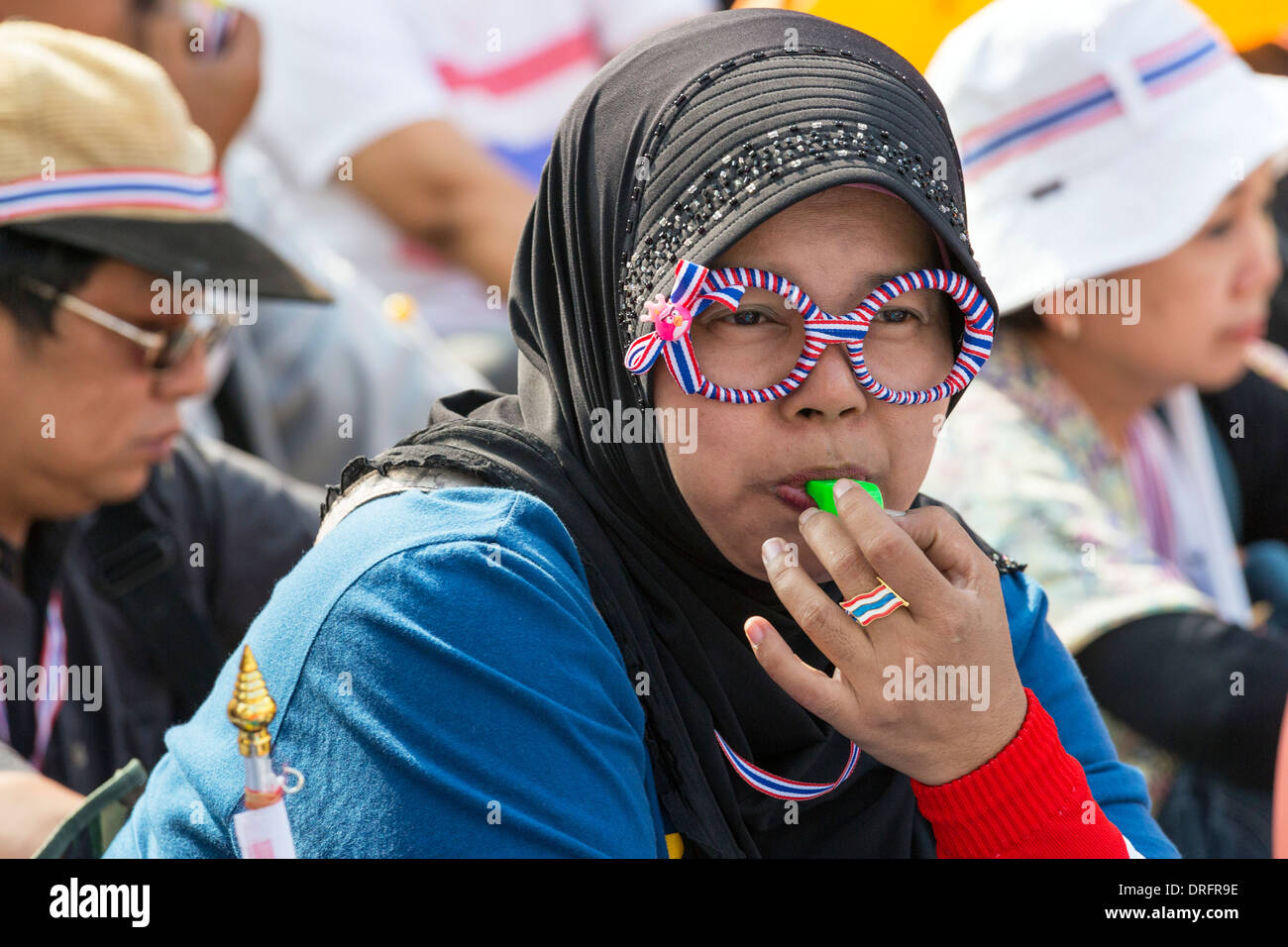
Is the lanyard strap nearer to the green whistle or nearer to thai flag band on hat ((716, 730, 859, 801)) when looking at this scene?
thai flag band on hat ((716, 730, 859, 801))

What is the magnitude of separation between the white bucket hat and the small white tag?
6.94 ft

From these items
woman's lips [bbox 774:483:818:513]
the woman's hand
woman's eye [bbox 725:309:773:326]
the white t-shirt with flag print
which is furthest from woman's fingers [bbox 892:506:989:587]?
the white t-shirt with flag print

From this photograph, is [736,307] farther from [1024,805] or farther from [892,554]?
[1024,805]

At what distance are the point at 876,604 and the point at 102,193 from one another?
1743 mm

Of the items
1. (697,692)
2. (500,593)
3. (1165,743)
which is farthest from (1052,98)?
(500,593)

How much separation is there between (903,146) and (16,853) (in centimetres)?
141

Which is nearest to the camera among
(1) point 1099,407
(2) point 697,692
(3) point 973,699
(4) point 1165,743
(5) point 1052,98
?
(3) point 973,699

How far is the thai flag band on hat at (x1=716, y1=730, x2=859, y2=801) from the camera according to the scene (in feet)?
5.95

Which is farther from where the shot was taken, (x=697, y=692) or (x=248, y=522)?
(x=248, y=522)

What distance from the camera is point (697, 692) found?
1.82 m

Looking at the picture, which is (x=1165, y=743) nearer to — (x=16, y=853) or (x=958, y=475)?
(x=958, y=475)
